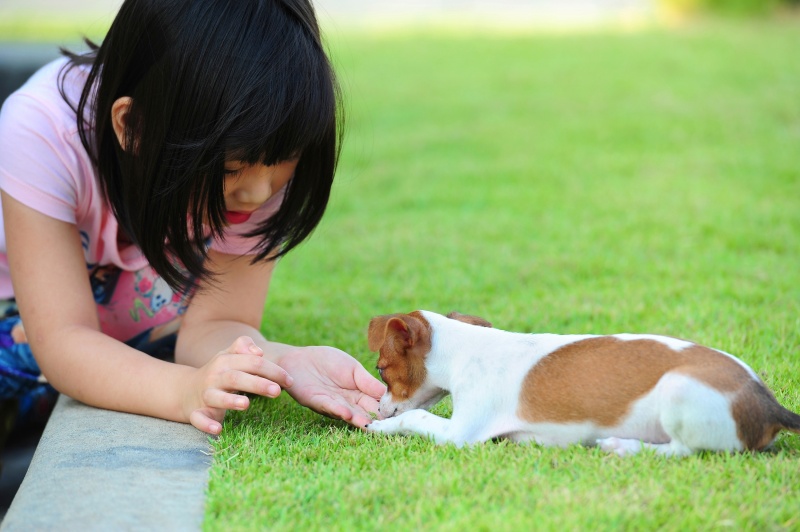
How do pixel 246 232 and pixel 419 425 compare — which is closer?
pixel 419 425

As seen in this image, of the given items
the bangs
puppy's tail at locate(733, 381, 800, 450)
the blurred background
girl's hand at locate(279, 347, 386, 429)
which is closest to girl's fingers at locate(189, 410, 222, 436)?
girl's hand at locate(279, 347, 386, 429)

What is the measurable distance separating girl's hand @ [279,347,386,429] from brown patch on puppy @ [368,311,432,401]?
0.15 meters

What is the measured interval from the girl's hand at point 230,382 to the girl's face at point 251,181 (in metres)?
0.43

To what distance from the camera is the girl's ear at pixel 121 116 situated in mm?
2951

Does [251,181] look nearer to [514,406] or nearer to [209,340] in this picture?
[209,340]

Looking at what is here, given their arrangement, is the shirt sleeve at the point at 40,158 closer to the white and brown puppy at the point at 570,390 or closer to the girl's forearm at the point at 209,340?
the girl's forearm at the point at 209,340

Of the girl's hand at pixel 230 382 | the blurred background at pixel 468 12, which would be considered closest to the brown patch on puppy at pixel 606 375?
the girl's hand at pixel 230 382

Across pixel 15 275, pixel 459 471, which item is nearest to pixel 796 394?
pixel 459 471

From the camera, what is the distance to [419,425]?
2.83 metres

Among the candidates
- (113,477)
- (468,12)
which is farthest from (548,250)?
(468,12)

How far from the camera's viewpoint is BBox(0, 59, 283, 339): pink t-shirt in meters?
3.22

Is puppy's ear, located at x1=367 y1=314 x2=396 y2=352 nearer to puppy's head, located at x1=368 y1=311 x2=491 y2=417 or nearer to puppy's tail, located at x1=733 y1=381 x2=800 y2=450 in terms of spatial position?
puppy's head, located at x1=368 y1=311 x2=491 y2=417

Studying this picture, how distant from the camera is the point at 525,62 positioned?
12.1 meters

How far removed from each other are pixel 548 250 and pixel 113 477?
135 inches
